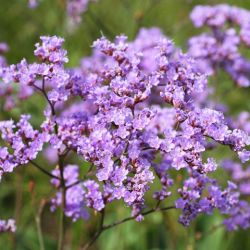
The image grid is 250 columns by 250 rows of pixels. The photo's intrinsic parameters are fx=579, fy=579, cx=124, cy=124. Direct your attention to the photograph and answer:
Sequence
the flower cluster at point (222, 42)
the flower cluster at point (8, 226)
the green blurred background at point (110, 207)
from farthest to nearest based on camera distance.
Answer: the flower cluster at point (222, 42), the green blurred background at point (110, 207), the flower cluster at point (8, 226)

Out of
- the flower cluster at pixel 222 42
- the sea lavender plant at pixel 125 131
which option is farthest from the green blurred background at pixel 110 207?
the sea lavender plant at pixel 125 131

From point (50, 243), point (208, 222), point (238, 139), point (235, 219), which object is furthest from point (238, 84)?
point (238, 139)

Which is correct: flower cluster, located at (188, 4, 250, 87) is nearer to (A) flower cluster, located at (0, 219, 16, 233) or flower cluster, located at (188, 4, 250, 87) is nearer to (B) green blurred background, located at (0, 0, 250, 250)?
(B) green blurred background, located at (0, 0, 250, 250)

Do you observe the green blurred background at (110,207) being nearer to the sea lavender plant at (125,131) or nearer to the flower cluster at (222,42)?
the flower cluster at (222,42)

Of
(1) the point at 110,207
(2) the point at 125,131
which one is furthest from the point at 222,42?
(2) the point at 125,131

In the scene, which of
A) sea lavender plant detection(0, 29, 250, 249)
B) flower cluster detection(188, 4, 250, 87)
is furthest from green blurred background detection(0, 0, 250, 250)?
sea lavender plant detection(0, 29, 250, 249)

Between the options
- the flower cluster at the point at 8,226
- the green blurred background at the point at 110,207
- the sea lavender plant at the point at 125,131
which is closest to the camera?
the sea lavender plant at the point at 125,131

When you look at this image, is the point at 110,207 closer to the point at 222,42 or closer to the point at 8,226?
the point at 222,42

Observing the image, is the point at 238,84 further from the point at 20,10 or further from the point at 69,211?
the point at 20,10
